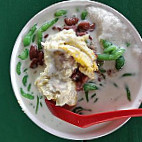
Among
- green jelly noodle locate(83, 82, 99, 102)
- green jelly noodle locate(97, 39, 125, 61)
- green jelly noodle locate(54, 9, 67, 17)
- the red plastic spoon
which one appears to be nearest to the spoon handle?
the red plastic spoon

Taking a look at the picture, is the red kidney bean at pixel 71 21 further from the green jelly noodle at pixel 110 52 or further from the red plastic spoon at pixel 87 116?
the red plastic spoon at pixel 87 116

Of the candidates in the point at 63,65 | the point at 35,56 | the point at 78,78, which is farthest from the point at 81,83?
the point at 35,56

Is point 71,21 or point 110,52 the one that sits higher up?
point 71,21

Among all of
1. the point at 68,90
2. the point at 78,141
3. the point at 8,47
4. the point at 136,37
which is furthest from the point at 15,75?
the point at 136,37

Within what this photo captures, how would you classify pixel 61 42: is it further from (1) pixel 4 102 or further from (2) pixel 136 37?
(1) pixel 4 102

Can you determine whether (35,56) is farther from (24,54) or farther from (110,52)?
(110,52)

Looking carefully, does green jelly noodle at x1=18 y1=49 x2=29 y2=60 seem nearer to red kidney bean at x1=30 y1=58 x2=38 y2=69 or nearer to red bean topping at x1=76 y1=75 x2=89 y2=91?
red kidney bean at x1=30 y1=58 x2=38 y2=69

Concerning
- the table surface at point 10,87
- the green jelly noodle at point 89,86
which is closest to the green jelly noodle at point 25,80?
the table surface at point 10,87
